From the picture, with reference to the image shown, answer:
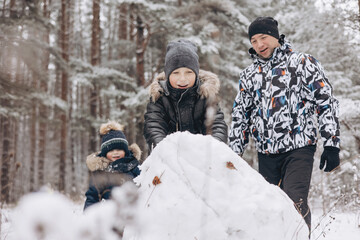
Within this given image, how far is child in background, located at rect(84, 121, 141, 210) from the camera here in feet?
11.3

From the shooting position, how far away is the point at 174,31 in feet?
34.6

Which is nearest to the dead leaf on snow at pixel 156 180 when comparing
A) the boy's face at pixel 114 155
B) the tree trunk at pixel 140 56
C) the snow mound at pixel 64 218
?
the snow mound at pixel 64 218

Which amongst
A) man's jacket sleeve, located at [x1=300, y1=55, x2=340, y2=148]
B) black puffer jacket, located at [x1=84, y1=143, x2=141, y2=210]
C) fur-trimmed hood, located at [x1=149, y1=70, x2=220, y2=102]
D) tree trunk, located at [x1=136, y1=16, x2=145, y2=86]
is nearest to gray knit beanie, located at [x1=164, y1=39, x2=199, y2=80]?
fur-trimmed hood, located at [x1=149, y1=70, x2=220, y2=102]

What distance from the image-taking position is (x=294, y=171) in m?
2.67

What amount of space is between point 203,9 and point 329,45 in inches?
161

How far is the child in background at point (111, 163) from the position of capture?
345 centimetres

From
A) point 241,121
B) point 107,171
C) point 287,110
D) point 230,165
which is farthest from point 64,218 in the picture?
point 107,171

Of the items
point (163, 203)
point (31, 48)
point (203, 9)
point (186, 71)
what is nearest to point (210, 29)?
point (203, 9)

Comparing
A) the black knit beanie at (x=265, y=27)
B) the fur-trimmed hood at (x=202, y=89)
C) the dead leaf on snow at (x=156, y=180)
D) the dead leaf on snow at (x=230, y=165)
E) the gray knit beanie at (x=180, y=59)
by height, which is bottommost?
the dead leaf on snow at (x=156, y=180)

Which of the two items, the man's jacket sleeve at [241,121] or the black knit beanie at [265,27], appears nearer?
the black knit beanie at [265,27]

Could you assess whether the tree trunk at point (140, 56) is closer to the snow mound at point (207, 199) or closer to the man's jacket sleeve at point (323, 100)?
the man's jacket sleeve at point (323, 100)

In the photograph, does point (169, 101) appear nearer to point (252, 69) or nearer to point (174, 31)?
point (252, 69)

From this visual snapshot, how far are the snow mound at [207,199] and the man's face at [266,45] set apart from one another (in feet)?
4.33

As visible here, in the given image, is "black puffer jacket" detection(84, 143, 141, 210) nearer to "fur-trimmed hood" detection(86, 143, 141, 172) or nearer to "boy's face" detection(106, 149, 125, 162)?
"fur-trimmed hood" detection(86, 143, 141, 172)
